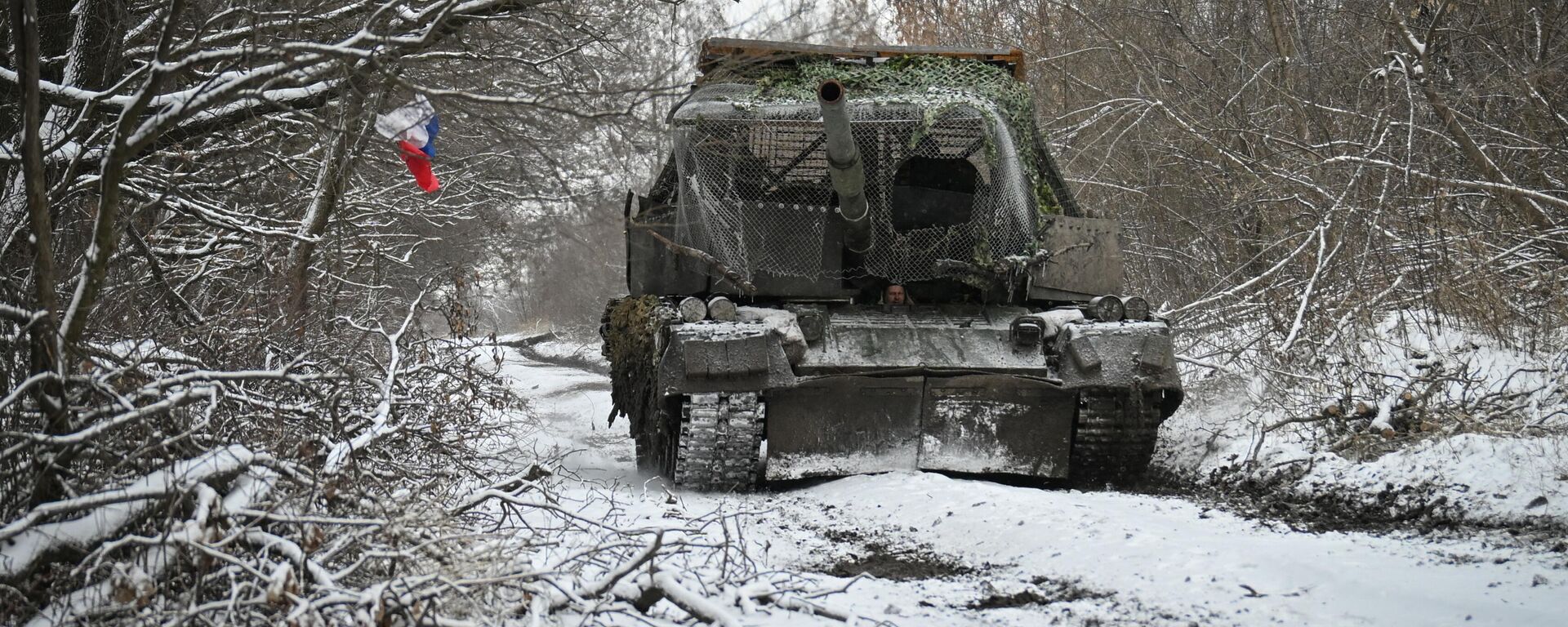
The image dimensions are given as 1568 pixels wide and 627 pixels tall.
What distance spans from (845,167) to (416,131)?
100 inches

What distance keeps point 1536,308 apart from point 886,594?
17.0ft

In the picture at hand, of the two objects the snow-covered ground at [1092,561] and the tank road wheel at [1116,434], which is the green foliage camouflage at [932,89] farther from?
the snow-covered ground at [1092,561]

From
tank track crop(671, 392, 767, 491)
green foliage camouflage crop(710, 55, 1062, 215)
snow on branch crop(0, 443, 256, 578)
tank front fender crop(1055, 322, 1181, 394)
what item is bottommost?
tank track crop(671, 392, 767, 491)

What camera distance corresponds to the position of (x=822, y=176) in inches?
326

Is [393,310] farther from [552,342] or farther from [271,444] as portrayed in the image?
[552,342]

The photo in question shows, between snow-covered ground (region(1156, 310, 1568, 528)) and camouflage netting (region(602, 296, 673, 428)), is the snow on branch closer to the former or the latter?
camouflage netting (region(602, 296, 673, 428))

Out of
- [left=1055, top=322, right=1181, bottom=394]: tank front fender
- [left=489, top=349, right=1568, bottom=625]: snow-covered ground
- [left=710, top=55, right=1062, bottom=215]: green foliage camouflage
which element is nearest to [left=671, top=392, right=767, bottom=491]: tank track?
[left=489, top=349, right=1568, bottom=625]: snow-covered ground

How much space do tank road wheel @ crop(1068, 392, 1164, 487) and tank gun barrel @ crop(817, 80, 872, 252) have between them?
154cm

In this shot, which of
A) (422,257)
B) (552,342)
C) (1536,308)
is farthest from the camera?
(552,342)

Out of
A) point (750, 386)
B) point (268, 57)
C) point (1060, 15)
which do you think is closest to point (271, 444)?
point (268, 57)

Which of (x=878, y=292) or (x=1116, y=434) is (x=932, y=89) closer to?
(x=878, y=292)

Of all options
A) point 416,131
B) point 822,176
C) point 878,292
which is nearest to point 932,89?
point 822,176

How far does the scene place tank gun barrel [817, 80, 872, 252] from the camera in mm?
6996

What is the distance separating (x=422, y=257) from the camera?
19016 mm
